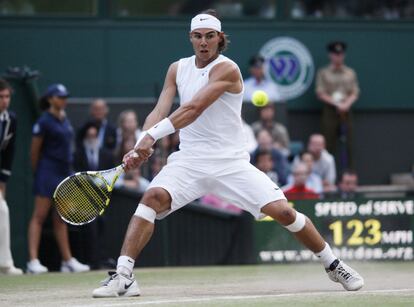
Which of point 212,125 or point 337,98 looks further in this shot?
point 337,98

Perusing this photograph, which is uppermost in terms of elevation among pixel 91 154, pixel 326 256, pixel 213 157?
pixel 213 157

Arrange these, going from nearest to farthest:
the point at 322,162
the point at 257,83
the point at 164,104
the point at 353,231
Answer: the point at 164,104 < the point at 353,231 < the point at 322,162 < the point at 257,83

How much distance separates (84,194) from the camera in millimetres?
8758

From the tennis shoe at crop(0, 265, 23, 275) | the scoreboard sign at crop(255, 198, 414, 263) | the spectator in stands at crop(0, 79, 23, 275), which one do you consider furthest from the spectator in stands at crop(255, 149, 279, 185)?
the tennis shoe at crop(0, 265, 23, 275)

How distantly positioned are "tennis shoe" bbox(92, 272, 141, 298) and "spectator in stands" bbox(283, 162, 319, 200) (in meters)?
5.60

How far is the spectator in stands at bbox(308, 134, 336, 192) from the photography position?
1582 centimetres

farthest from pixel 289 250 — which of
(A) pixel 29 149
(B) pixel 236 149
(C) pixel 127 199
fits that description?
(B) pixel 236 149

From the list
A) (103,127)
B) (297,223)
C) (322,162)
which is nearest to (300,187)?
(322,162)

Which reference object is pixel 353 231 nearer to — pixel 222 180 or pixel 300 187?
pixel 300 187

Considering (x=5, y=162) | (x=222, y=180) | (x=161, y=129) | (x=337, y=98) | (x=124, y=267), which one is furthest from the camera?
(x=337, y=98)

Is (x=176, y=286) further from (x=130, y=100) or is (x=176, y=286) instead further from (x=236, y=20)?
(x=236, y=20)

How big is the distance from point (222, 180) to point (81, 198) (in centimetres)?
108

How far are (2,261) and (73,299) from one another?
367 centimetres

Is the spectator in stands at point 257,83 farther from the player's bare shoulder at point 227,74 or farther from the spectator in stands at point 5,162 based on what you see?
the player's bare shoulder at point 227,74
